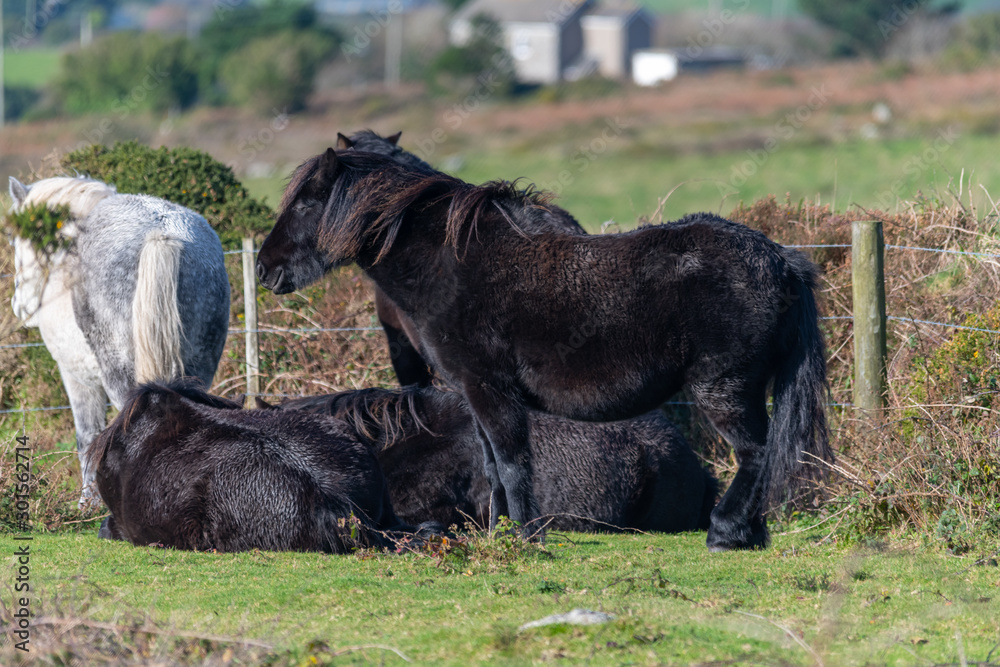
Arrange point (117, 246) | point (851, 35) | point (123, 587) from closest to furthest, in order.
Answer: point (123, 587) < point (117, 246) < point (851, 35)

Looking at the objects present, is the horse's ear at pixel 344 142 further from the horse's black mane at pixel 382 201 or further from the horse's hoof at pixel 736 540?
the horse's hoof at pixel 736 540

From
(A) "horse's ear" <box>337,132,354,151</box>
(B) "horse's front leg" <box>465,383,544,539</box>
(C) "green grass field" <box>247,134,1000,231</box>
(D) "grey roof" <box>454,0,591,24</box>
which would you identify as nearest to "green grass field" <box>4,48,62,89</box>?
(D) "grey roof" <box>454,0,591,24</box>

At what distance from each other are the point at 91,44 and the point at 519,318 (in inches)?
2608

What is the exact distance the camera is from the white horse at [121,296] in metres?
6.62

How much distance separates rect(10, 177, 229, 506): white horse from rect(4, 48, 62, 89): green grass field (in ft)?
224

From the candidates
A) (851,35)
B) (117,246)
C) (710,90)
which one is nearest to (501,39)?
(710,90)

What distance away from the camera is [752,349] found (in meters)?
5.52

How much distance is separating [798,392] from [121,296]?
413 centimetres

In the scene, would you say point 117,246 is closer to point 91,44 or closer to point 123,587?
point 123,587

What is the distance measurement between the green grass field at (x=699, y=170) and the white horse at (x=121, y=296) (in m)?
27.2

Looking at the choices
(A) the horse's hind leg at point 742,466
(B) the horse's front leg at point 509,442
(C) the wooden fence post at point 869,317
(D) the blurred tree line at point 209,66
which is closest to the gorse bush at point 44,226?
(B) the horse's front leg at point 509,442

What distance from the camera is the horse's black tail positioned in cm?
564

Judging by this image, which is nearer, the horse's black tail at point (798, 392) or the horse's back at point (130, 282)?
the horse's black tail at point (798, 392)

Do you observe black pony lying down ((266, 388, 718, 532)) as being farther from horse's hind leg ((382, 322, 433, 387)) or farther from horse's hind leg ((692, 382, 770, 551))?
horse's hind leg ((692, 382, 770, 551))
